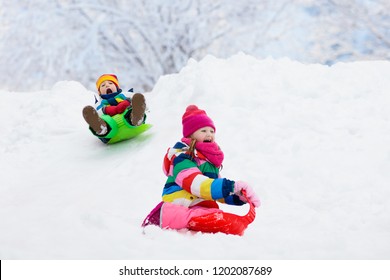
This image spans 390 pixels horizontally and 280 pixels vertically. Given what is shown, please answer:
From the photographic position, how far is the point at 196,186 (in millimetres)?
2666

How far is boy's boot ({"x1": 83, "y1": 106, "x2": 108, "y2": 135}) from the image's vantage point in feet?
15.4

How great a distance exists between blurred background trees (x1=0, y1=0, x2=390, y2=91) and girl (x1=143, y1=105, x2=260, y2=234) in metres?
9.59

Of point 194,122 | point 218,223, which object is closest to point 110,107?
point 194,122

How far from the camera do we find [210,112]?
195 inches

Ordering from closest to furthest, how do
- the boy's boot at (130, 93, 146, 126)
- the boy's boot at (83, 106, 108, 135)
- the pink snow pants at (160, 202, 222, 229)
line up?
the pink snow pants at (160, 202, 222, 229)
the boy's boot at (83, 106, 108, 135)
the boy's boot at (130, 93, 146, 126)

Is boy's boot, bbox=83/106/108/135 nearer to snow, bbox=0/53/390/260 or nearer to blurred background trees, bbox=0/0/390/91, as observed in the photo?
snow, bbox=0/53/390/260

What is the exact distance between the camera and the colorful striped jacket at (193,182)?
2592 mm

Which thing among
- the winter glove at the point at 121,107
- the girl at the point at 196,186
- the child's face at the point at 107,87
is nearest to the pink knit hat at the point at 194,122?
the girl at the point at 196,186

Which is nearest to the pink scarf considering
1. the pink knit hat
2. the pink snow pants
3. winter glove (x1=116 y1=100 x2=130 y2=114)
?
the pink knit hat

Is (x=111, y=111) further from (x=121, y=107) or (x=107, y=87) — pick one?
(x=107, y=87)

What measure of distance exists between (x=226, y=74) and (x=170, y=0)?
7516 mm

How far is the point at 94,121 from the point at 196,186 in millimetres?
2364

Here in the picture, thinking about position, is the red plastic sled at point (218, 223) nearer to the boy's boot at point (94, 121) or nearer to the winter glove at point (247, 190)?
the winter glove at point (247, 190)
